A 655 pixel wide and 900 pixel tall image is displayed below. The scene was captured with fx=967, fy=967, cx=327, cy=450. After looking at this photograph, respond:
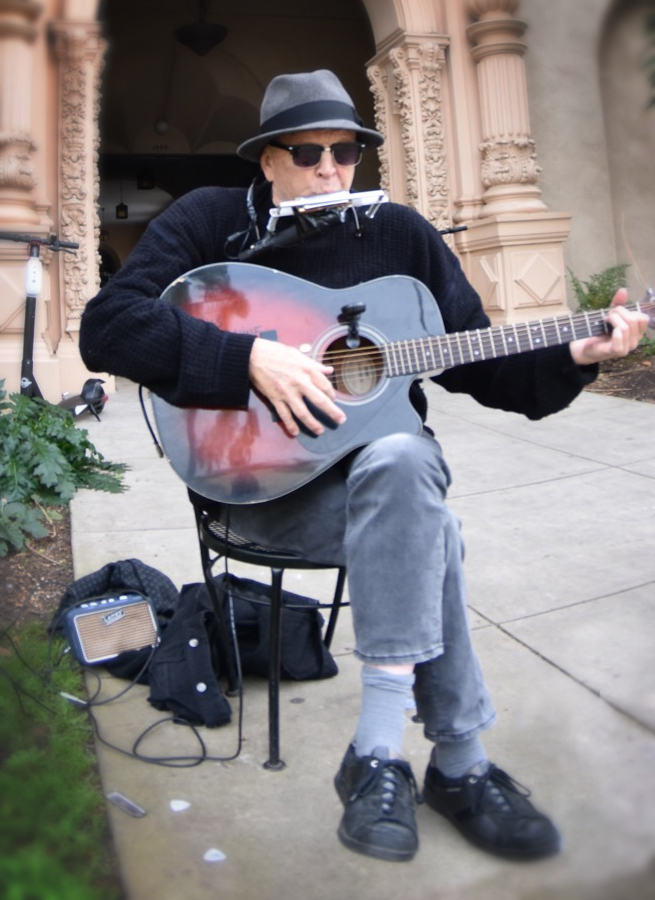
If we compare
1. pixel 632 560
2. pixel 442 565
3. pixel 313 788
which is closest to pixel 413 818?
pixel 313 788

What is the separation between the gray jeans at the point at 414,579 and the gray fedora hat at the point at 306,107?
769mm

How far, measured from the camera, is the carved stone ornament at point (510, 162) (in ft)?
25.4

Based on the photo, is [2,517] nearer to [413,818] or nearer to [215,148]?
[413,818]

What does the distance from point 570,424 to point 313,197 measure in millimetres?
3890

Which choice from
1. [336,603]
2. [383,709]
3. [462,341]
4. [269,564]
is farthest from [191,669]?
[462,341]

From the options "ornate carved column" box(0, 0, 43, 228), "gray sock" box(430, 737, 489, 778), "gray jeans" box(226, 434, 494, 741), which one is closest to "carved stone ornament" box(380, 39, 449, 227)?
"ornate carved column" box(0, 0, 43, 228)

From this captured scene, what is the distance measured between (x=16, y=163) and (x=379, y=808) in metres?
6.05

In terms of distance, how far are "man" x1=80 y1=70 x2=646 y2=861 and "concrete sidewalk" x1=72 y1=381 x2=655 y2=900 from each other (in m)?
0.10

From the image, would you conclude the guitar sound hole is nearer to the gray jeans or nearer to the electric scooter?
the gray jeans

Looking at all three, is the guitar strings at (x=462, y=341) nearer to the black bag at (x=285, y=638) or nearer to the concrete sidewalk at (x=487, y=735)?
the black bag at (x=285, y=638)

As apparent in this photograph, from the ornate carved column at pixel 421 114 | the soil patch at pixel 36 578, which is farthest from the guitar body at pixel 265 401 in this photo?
the ornate carved column at pixel 421 114

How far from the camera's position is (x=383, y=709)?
178 cm

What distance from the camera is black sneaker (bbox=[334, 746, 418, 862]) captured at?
1687 mm

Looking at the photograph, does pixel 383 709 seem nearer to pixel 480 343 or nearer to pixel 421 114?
pixel 480 343
